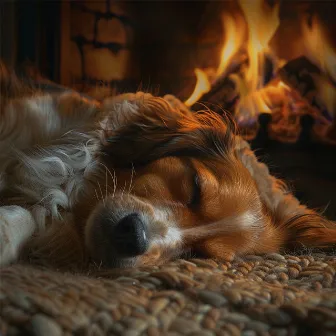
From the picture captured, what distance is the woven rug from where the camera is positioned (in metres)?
0.81

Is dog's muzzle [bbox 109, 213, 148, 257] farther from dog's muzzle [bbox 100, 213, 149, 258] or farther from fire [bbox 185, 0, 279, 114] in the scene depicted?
fire [bbox 185, 0, 279, 114]

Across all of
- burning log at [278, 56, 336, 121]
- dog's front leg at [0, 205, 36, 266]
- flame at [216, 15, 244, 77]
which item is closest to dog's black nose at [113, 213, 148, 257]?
dog's front leg at [0, 205, 36, 266]

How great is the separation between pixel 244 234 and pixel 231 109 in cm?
98

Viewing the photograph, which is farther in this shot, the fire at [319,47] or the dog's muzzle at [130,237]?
the fire at [319,47]

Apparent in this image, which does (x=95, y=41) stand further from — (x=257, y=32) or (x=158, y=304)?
(x=158, y=304)

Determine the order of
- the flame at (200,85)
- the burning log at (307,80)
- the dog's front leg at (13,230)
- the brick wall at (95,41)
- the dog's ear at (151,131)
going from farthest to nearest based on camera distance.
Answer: the burning log at (307,80), the brick wall at (95,41), the flame at (200,85), the dog's ear at (151,131), the dog's front leg at (13,230)

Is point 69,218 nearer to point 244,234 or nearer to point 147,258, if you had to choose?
point 147,258

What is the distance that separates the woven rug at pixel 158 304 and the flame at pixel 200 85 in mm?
1146

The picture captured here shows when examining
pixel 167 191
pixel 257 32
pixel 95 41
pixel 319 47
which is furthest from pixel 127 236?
pixel 319 47

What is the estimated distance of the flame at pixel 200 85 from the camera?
2172mm

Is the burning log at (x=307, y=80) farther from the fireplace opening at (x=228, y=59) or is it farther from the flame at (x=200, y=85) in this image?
the flame at (x=200, y=85)

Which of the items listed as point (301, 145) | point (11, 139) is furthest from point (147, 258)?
point (301, 145)

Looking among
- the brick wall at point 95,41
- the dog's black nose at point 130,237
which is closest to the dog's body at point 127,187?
the dog's black nose at point 130,237

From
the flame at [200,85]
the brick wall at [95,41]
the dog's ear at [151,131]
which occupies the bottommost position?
the dog's ear at [151,131]
